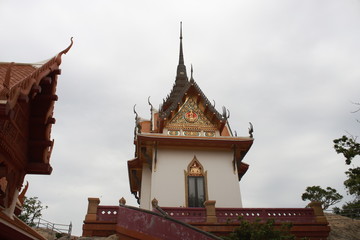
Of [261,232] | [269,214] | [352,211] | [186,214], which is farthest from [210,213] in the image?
[352,211]

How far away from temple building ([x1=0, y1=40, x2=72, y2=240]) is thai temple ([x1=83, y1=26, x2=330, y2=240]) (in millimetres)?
3579

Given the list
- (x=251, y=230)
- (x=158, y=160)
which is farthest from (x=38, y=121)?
(x=158, y=160)


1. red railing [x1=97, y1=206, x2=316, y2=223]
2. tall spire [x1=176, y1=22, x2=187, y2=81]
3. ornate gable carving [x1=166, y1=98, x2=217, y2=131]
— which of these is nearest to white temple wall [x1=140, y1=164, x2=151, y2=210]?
ornate gable carving [x1=166, y1=98, x2=217, y2=131]

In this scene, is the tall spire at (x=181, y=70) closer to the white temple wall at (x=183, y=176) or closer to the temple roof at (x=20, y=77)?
the white temple wall at (x=183, y=176)

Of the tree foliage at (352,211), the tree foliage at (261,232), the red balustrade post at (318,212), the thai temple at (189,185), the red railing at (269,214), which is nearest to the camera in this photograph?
the tree foliage at (261,232)

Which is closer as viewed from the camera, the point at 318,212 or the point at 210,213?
the point at 210,213

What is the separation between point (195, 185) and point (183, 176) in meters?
0.61

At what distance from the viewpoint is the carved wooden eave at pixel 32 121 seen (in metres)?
4.78

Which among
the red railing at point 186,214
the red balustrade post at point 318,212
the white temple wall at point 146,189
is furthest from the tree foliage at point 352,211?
the white temple wall at point 146,189

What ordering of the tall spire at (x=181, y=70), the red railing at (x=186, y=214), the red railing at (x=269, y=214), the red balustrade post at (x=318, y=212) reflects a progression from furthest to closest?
the tall spire at (x=181, y=70) < the red balustrade post at (x=318, y=212) < the red railing at (x=269, y=214) < the red railing at (x=186, y=214)

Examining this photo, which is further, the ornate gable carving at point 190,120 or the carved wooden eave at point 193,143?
the ornate gable carving at point 190,120

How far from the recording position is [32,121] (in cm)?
579

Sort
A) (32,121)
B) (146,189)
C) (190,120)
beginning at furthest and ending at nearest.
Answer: (190,120)
(146,189)
(32,121)

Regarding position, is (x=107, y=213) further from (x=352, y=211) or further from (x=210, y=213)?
(x=352, y=211)
